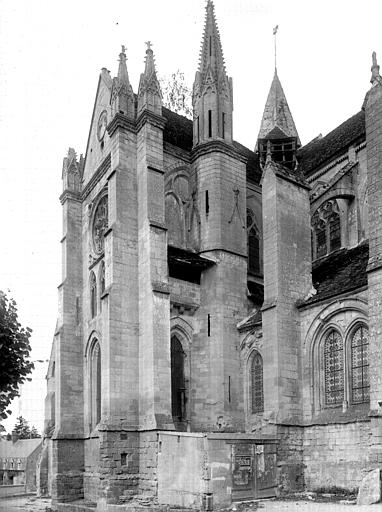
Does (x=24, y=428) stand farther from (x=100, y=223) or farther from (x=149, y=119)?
(x=149, y=119)

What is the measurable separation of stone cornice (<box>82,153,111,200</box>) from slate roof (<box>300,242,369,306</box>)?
30.6 ft

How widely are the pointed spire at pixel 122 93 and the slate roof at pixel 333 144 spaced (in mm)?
8692

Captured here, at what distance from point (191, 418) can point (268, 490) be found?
18.6ft

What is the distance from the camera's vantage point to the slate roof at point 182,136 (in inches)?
1107

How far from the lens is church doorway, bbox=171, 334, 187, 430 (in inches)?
972

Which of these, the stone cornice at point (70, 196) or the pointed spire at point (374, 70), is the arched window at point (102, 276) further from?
the pointed spire at point (374, 70)

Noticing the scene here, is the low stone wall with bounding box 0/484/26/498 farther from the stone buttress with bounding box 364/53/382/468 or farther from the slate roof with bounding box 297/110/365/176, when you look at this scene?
the stone buttress with bounding box 364/53/382/468

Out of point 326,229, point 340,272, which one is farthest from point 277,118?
point 340,272

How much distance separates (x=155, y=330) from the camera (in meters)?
22.9

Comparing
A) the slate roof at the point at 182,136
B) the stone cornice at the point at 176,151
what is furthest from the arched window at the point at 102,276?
the slate roof at the point at 182,136

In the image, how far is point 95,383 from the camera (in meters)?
27.3

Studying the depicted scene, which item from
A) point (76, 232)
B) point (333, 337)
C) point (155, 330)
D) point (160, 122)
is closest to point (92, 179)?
point (76, 232)

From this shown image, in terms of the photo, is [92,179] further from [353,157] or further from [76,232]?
[353,157]

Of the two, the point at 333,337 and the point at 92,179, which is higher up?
the point at 92,179
